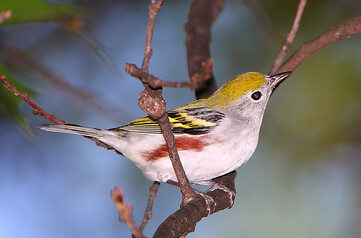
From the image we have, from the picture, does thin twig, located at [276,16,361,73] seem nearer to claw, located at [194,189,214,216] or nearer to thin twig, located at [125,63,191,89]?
claw, located at [194,189,214,216]

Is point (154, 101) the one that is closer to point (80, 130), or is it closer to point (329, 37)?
point (80, 130)

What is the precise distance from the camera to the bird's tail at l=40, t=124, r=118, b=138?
10.7 feet

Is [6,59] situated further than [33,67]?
No

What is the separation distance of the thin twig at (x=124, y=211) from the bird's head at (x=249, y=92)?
2.29 meters

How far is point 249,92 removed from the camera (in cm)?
400

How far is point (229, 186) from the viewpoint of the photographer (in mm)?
3908

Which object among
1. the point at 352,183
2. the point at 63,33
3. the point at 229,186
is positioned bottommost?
the point at 229,186

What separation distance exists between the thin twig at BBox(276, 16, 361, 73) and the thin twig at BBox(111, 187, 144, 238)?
110 inches

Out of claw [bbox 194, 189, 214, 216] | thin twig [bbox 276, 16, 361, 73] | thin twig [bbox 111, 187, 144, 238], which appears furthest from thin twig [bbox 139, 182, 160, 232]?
thin twig [bbox 276, 16, 361, 73]

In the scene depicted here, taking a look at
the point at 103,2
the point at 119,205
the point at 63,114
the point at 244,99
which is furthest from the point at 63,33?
the point at 119,205

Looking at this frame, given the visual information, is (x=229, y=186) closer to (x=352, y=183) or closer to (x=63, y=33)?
(x=352, y=183)

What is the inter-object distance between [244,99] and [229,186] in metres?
0.80

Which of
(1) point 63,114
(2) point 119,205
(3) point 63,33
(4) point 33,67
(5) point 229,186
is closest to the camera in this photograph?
(2) point 119,205

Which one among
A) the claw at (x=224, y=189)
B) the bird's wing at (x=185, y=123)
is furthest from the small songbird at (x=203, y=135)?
the claw at (x=224, y=189)
